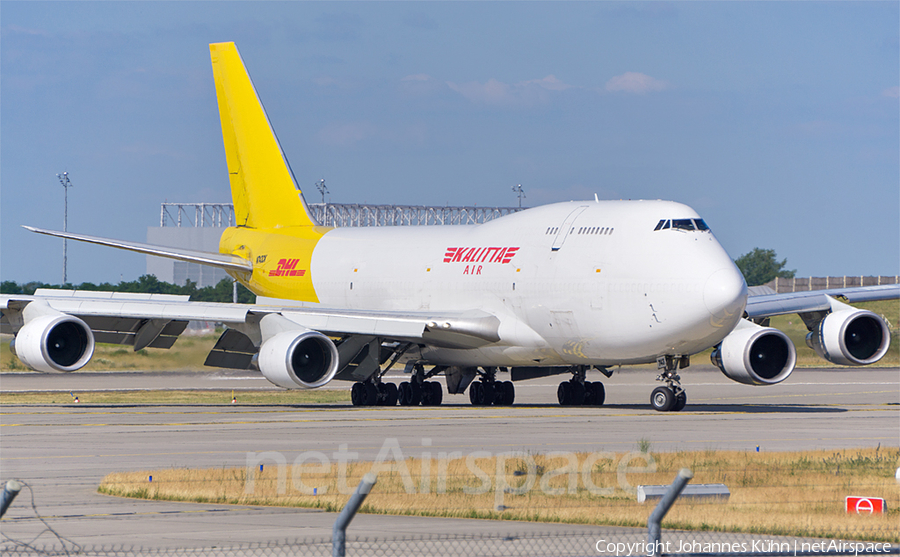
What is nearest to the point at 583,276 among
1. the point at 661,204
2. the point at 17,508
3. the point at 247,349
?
the point at 661,204

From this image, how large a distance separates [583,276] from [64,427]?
11861 millimetres

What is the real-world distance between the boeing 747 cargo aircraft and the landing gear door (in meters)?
0.05

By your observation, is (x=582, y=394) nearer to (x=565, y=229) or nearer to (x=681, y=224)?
(x=565, y=229)

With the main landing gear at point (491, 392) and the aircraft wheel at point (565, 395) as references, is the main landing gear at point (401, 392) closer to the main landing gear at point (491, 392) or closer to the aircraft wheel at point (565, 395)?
the main landing gear at point (491, 392)

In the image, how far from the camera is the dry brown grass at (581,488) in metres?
12.4

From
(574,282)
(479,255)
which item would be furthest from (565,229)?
(479,255)

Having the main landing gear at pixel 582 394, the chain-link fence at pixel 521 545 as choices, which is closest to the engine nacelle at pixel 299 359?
the main landing gear at pixel 582 394

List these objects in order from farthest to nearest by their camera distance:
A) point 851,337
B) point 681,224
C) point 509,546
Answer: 1. point 851,337
2. point 681,224
3. point 509,546

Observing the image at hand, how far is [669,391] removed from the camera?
2850 cm

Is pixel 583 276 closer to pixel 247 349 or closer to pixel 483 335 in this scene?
pixel 483 335

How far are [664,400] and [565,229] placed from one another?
4.74 meters

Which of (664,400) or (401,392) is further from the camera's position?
(401,392)

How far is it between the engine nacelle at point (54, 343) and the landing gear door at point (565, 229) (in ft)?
36.7

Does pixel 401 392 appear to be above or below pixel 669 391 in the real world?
above
